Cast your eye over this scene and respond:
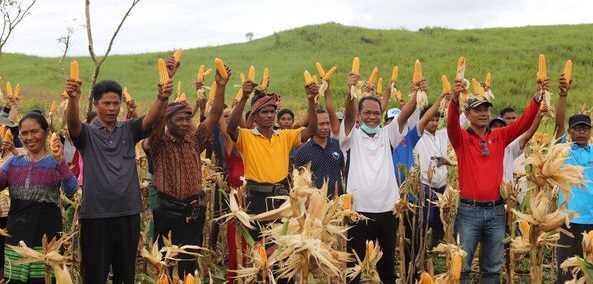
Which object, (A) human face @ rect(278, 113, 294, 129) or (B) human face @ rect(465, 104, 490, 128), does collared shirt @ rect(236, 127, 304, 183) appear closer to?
(B) human face @ rect(465, 104, 490, 128)

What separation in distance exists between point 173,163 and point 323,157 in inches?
55.8

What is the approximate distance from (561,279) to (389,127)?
1.60 metres

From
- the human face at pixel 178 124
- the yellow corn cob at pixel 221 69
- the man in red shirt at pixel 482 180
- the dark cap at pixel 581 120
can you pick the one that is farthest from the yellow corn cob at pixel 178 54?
the dark cap at pixel 581 120

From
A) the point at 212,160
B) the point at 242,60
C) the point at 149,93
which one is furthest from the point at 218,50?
the point at 212,160

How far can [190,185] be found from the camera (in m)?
4.51

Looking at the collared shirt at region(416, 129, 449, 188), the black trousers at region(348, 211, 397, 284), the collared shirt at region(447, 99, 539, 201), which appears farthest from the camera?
the collared shirt at region(416, 129, 449, 188)

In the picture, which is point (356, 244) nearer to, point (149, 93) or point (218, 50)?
point (149, 93)

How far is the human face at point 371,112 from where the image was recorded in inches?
189

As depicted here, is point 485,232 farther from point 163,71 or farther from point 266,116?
point 163,71

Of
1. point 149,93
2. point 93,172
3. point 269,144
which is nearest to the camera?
point 93,172

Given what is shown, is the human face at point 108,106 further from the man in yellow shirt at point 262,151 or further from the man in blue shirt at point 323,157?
the man in blue shirt at point 323,157

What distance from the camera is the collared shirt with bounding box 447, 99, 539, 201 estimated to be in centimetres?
466

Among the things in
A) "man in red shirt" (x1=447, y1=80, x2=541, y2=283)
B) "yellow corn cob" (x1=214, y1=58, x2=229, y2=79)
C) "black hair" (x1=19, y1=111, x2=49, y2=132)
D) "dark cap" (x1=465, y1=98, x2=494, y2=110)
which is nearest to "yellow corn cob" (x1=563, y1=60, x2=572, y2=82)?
"man in red shirt" (x1=447, y1=80, x2=541, y2=283)

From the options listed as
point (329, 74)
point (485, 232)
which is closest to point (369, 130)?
point (329, 74)
